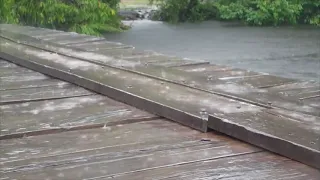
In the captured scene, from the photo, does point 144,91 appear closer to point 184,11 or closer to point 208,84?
point 208,84

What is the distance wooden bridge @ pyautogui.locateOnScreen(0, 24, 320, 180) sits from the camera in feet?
2.48

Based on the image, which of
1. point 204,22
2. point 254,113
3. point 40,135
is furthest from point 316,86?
point 204,22

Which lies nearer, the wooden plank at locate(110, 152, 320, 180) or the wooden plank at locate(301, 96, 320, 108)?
the wooden plank at locate(110, 152, 320, 180)

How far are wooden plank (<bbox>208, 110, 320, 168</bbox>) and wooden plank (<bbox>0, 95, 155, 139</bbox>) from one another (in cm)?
20

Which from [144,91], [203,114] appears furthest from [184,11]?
[203,114]

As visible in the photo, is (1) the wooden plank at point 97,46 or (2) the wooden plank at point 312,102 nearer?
(2) the wooden plank at point 312,102

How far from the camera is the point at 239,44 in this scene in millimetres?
7969

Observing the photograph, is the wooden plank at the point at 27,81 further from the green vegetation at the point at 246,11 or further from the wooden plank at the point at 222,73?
the green vegetation at the point at 246,11

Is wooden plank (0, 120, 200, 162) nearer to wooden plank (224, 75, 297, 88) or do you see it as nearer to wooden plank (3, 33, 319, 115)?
wooden plank (3, 33, 319, 115)

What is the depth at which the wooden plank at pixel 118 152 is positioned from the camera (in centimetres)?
76

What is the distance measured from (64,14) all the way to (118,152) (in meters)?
6.65

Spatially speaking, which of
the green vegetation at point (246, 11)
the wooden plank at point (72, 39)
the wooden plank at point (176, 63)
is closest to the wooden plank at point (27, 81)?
the wooden plank at point (176, 63)

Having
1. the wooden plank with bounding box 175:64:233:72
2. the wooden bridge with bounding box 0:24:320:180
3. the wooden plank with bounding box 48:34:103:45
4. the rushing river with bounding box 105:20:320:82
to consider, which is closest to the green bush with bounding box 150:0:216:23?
the rushing river with bounding box 105:20:320:82

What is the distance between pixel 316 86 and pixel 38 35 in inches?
65.6
